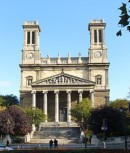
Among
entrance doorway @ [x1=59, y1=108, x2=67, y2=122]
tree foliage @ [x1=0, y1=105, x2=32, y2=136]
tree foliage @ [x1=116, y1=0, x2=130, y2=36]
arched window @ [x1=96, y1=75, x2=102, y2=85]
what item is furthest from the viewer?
arched window @ [x1=96, y1=75, x2=102, y2=85]

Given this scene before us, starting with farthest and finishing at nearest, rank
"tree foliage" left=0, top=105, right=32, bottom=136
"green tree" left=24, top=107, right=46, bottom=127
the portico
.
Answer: the portico < "green tree" left=24, top=107, right=46, bottom=127 < "tree foliage" left=0, top=105, right=32, bottom=136

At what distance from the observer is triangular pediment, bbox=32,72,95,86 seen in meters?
87.1

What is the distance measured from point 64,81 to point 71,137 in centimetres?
2164

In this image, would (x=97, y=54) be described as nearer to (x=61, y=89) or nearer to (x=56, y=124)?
(x=61, y=89)

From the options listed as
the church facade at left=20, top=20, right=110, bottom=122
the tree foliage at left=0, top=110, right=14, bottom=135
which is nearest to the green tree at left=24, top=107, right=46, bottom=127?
the church facade at left=20, top=20, right=110, bottom=122

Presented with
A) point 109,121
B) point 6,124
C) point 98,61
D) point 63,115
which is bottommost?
point 6,124

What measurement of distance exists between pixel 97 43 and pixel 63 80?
1613 cm

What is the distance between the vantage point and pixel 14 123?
197 ft

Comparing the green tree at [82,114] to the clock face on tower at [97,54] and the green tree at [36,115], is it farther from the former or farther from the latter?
the clock face on tower at [97,54]

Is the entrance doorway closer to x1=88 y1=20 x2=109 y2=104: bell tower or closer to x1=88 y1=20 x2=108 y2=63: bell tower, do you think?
x1=88 y1=20 x2=109 y2=104: bell tower

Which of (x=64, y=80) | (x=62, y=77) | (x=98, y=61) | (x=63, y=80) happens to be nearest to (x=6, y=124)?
(x=63, y=80)

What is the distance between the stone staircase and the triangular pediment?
10075 mm

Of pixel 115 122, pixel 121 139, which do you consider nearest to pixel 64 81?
pixel 115 122

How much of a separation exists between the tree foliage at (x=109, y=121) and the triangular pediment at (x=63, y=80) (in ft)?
98.4
